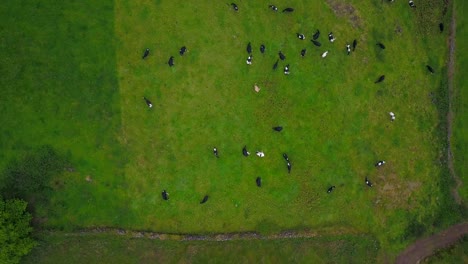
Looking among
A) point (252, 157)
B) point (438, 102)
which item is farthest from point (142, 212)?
point (438, 102)

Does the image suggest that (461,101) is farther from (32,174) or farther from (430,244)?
(32,174)

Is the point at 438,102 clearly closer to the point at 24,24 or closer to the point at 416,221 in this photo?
the point at 416,221

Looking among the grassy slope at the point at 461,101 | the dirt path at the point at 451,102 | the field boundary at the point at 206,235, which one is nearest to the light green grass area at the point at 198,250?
the field boundary at the point at 206,235

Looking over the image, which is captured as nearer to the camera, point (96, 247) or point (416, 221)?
point (96, 247)

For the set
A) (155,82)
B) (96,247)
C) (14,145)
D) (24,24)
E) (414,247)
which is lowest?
(96,247)

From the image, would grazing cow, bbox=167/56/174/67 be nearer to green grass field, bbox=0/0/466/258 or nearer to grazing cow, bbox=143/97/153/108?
green grass field, bbox=0/0/466/258

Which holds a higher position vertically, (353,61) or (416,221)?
(353,61)

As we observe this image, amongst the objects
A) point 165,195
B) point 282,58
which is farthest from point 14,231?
point 282,58
